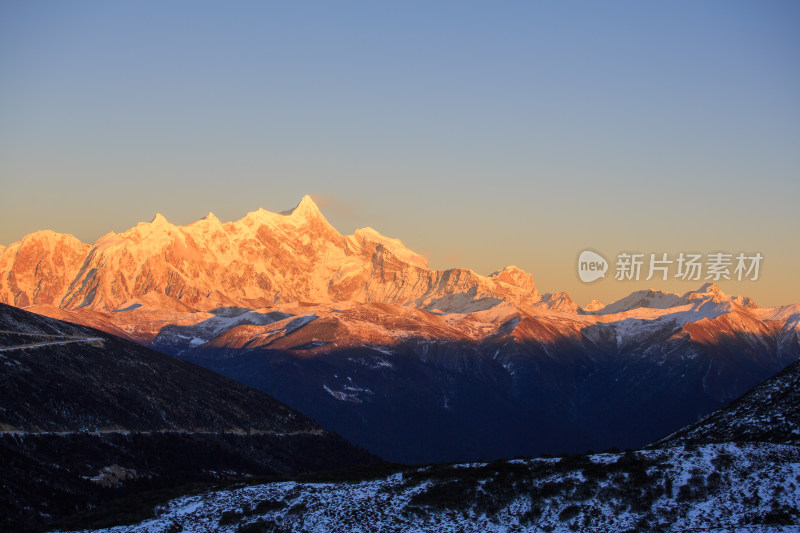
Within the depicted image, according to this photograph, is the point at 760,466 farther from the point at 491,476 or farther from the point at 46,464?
the point at 46,464

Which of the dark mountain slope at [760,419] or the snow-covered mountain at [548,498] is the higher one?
the dark mountain slope at [760,419]

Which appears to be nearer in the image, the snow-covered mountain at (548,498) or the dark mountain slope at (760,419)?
the snow-covered mountain at (548,498)

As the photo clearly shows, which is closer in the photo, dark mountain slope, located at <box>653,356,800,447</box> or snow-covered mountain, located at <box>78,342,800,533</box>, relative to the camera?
snow-covered mountain, located at <box>78,342,800,533</box>

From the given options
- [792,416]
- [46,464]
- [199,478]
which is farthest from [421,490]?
[199,478]

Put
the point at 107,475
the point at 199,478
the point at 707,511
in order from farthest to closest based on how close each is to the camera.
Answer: the point at 199,478, the point at 107,475, the point at 707,511

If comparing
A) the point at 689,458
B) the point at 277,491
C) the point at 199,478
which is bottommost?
the point at 199,478

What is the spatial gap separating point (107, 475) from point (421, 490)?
8506cm

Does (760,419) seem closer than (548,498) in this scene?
No

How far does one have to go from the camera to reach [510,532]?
92875 millimetres

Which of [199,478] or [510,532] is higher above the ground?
[510,532]

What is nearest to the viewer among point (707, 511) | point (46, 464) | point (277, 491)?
point (707, 511)

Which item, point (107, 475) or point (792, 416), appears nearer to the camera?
point (792, 416)

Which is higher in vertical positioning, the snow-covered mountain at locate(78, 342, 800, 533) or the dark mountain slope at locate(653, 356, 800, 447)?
the dark mountain slope at locate(653, 356, 800, 447)

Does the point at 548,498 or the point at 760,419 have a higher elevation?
the point at 760,419
